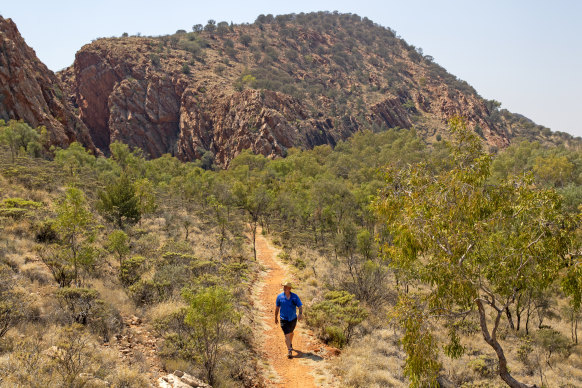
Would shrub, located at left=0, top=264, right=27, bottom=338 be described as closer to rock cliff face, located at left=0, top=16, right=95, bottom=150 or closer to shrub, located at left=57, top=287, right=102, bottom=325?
shrub, located at left=57, top=287, right=102, bottom=325

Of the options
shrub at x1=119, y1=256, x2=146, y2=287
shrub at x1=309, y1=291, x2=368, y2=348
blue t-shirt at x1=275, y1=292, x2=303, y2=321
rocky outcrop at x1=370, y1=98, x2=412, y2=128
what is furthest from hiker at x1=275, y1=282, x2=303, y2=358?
rocky outcrop at x1=370, y1=98, x2=412, y2=128

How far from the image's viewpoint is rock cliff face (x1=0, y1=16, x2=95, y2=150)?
53.9 metres

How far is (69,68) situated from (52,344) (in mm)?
120610

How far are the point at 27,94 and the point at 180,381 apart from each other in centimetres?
6946

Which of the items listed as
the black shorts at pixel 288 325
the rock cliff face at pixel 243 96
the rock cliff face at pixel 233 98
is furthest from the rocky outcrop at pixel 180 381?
the rock cliff face at pixel 243 96

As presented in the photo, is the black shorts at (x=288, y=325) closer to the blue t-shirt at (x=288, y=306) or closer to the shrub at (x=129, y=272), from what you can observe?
the blue t-shirt at (x=288, y=306)

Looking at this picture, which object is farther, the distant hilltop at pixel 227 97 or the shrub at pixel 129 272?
the distant hilltop at pixel 227 97

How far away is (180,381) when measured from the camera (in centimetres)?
643

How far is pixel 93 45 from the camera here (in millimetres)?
93125

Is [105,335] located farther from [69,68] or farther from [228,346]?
[69,68]

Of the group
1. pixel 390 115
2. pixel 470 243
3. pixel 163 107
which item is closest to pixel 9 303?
pixel 470 243

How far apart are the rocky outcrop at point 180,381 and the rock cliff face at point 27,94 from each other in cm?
6337

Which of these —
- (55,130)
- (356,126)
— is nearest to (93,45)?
(55,130)

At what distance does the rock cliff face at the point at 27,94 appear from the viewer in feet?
177
